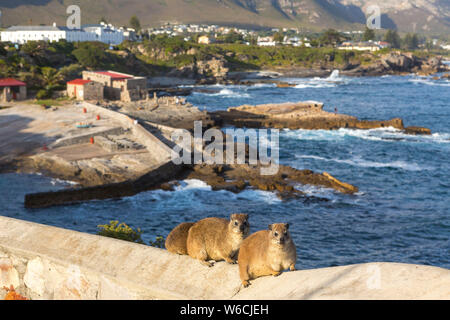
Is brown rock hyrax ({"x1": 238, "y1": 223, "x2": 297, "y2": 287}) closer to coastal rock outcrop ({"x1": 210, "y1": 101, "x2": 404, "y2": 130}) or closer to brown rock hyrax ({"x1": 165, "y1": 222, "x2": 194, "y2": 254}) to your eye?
brown rock hyrax ({"x1": 165, "y1": 222, "x2": 194, "y2": 254})

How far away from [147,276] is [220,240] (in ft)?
3.72

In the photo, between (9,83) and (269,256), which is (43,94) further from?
(269,256)

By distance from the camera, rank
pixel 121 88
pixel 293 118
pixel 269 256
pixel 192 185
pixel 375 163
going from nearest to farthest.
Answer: pixel 269 256 < pixel 192 185 < pixel 375 163 < pixel 293 118 < pixel 121 88

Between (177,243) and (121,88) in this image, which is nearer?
(177,243)

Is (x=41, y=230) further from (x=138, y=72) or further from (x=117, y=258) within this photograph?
(x=138, y=72)

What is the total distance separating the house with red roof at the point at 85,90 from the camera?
213 feet

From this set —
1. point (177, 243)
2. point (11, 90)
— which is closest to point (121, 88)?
point (11, 90)

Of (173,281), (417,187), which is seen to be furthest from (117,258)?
(417,187)

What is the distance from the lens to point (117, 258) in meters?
6.43

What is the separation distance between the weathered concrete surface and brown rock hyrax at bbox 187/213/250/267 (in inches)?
6.1

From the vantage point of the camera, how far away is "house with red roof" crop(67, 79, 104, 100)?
65062 millimetres

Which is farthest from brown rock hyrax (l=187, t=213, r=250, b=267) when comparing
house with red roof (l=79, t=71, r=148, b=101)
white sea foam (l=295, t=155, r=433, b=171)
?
house with red roof (l=79, t=71, r=148, b=101)

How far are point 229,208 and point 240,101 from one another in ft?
207

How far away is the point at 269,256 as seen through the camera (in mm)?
5707
